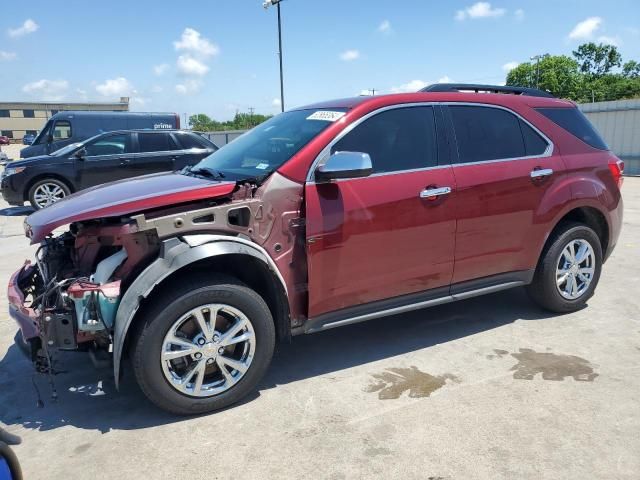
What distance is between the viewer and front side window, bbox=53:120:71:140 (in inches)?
616

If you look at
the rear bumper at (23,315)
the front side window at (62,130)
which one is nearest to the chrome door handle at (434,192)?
the rear bumper at (23,315)

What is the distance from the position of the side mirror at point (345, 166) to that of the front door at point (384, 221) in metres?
0.09

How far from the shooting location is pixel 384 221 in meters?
3.43

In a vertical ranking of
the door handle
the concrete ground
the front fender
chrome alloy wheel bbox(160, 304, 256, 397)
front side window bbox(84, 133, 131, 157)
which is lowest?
the concrete ground

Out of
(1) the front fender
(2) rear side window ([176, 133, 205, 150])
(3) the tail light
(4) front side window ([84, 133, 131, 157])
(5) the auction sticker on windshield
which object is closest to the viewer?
(1) the front fender

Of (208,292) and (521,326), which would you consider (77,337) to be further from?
(521,326)

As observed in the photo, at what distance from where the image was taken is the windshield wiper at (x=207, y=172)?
349cm

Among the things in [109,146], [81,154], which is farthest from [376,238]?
[81,154]

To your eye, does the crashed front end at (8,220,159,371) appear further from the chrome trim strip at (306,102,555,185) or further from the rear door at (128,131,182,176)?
the rear door at (128,131,182,176)

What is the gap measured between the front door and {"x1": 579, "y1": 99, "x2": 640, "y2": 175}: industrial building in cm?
1674

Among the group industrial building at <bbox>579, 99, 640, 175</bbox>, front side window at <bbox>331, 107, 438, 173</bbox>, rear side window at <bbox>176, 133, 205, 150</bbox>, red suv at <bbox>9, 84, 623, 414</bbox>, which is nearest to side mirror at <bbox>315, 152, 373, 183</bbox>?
red suv at <bbox>9, 84, 623, 414</bbox>

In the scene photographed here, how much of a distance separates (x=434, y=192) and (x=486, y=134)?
771 millimetres

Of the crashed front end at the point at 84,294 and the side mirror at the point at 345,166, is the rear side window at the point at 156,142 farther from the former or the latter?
the side mirror at the point at 345,166

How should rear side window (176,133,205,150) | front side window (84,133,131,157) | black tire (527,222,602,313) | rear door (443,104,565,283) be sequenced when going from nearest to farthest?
1. rear door (443,104,565,283)
2. black tire (527,222,602,313)
3. front side window (84,133,131,157)
4. rear side window (176,133,205,150)
